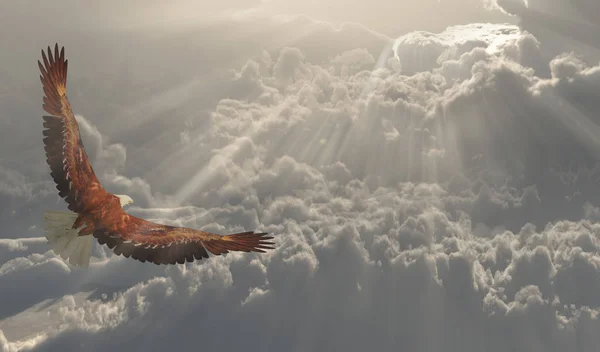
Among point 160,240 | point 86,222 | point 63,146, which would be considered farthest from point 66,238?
point 63,146

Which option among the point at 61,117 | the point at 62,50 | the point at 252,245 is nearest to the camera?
the point at 252,245

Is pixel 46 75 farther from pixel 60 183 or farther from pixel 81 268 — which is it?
pixel 81 268

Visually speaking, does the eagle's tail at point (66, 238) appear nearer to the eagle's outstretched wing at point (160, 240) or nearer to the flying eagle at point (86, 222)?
the flying eagle at point (86, 222)

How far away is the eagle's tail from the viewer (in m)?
27.7

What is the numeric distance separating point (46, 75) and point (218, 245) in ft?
50.3

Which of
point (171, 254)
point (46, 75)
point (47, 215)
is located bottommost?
point (171, 254)

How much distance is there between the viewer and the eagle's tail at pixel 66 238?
90.8 feet

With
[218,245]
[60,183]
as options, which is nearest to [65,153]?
[60,183]

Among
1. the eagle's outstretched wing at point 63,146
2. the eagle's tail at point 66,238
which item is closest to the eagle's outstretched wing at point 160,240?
the eagle's tail at point 66,238

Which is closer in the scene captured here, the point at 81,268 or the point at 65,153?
the point at 81,268

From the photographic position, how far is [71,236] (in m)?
28.4

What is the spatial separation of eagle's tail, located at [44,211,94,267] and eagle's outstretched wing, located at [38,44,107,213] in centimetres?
94

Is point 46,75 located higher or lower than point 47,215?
higher

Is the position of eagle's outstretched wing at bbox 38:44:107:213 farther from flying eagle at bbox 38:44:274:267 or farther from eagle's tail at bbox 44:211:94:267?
eagle's tail at bbox 44:211:94:267
